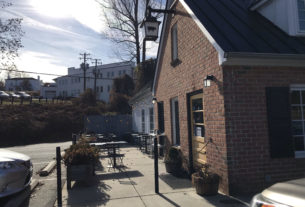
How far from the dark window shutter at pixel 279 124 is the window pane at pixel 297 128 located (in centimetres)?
38

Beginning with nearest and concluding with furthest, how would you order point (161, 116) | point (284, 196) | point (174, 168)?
point (284, 196) < point (174, 168) < point (161, 116)

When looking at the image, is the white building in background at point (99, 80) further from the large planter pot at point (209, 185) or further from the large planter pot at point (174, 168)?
the large planter pot at point (209, 185)

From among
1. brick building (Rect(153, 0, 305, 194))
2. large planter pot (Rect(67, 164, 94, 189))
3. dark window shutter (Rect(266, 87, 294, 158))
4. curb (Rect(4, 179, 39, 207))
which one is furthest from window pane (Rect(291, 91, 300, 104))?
curb (Rect(4, 179, 39, 207))

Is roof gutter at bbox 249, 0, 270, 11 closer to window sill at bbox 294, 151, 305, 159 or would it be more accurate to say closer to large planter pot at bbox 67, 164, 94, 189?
window sill at bbox 294, 151, 305, 159

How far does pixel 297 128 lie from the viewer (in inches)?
221

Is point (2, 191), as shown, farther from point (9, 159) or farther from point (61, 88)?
point (61, 88)

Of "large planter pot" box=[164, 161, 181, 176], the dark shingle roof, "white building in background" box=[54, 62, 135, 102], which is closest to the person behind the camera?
the dark shingle roof

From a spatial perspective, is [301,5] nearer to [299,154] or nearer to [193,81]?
[193,81]

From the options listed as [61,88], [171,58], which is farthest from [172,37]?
[61,88]

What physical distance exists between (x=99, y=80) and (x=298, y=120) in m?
52.4

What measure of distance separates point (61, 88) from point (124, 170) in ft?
199

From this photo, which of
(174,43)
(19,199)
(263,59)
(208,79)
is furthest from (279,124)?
(19,199)

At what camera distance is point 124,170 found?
324 inches

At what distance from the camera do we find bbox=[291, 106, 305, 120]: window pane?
5.61 m
